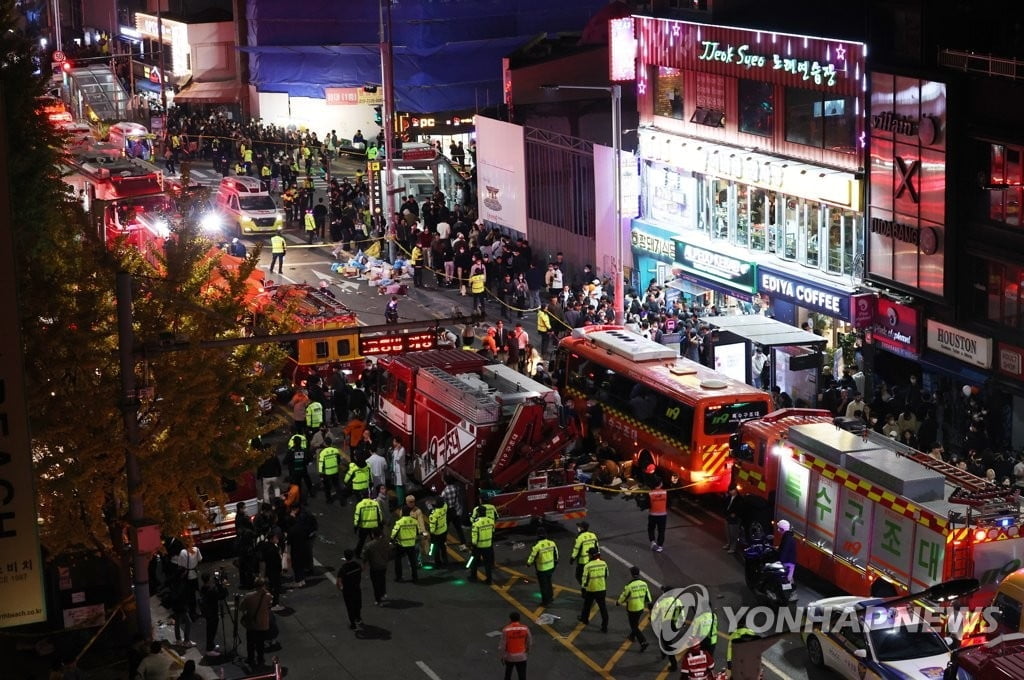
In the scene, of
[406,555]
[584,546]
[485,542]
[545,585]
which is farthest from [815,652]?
[406,555]

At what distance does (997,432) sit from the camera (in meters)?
35.4

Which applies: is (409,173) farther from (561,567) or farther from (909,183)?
(561,567)

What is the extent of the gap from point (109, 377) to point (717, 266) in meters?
21.9

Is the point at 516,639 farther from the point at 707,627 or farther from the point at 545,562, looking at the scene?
the point at 545,562

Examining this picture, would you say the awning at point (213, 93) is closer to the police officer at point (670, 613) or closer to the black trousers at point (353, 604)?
the black trousers at point (353, 604)

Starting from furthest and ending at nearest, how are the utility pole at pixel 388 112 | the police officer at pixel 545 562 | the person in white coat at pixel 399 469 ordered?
the utility pole at pixel 388 112 → the person in white coat at pixel 399 469 → the police officer at pixel 545 562

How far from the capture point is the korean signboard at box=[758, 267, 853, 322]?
131 feet

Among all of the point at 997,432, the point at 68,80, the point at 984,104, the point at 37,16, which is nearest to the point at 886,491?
the point at 997,432

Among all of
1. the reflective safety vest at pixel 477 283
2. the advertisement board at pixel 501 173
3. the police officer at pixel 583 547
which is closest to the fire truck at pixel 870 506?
the police officer at pixel 583 547

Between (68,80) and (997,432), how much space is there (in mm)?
73728

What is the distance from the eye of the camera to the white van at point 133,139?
256ft

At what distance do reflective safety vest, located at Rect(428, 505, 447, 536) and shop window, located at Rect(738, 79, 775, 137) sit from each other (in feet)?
59.5

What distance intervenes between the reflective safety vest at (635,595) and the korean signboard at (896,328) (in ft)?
46.2

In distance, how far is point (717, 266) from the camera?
149ft
